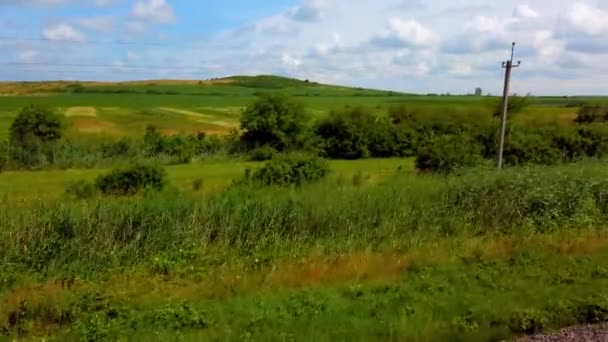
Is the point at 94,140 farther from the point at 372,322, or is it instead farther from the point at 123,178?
the point at 372,322

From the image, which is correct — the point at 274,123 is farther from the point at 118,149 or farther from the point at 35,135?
the point at 35,135

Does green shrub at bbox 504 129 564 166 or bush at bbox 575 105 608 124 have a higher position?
bush at bbox 575 105 608 124

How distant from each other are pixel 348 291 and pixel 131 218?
4881mm

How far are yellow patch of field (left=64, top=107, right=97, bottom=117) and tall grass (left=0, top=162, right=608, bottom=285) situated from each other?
6769cm

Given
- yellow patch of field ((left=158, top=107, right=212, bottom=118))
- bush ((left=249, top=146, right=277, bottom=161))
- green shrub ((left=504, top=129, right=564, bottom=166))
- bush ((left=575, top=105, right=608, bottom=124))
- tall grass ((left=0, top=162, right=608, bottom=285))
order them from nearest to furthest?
tall grass ((left=0, top=162, right=608, bottom=285)) < green shrub ((left=504, top=129, right=564, bottom=166)) < bush ((left=249, top=146, right=277, bottom=161)) < bush ((left=575, top=105, right=608, bottom=124)) < yellow patch of field ((left=158, top=107, right=212, bottom=118))

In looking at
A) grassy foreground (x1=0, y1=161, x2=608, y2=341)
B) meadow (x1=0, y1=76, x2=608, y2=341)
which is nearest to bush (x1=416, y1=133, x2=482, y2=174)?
grassy foreground (x1=0, y1=161, x2=608, y2=341)

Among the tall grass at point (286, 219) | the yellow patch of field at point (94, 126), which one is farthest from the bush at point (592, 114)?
the tall grass at point (286, 219)

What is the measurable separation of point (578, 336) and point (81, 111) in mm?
83308

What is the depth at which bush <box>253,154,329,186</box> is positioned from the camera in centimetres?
3266

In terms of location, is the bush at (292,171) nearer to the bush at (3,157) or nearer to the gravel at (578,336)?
the bush at (3,157)

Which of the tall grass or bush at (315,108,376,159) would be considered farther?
bush at (315,108,376,159)

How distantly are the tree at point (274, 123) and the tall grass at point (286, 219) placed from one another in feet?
128

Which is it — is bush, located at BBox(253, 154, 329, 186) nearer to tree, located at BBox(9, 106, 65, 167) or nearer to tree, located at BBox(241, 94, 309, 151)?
tree, located at BBox(241, 94, 309, 151)

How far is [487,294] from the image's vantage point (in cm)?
892
